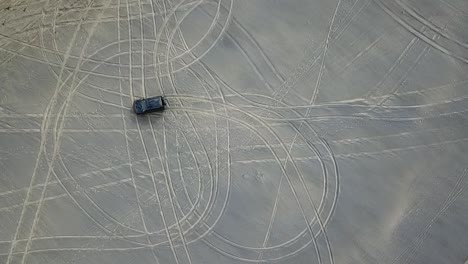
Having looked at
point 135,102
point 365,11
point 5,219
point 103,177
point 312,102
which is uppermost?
point 365,11

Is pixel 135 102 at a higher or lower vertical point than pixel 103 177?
higher

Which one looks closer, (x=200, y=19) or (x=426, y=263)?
(x=426, y=263)

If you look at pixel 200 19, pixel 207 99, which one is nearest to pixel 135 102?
pixel 207 99

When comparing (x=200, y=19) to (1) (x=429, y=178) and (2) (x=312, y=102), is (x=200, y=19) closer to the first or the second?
(2) (x=312, y=102)
